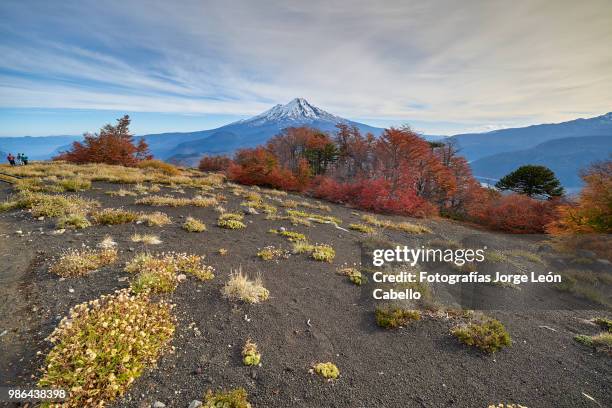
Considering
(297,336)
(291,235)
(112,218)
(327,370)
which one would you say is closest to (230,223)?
(291,235)

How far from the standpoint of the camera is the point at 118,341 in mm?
4328

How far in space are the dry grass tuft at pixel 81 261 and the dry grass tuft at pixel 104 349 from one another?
1.97 m

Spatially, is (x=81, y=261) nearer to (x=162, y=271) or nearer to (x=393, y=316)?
(x=162, y=271)

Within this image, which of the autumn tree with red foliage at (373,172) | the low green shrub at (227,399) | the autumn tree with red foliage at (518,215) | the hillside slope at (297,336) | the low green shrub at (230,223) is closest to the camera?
the low green shrub at (227,399)

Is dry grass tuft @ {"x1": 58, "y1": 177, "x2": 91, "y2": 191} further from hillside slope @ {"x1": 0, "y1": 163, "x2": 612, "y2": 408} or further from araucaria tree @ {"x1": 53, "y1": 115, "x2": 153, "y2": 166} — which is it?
araucaria tree @ {"x1": 53, "y1": 115, "x2": 153, "y2": 166}

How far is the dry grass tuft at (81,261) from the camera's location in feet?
21.7

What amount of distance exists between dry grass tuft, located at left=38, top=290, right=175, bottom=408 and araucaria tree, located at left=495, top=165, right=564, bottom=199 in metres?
58.7

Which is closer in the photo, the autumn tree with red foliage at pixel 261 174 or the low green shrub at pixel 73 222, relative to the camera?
the low green shrub at pixel 73 222

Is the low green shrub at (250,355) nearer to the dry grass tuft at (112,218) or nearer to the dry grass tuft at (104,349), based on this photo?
the dry grass tuft at (104,349)

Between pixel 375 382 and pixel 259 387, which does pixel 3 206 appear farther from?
pixel 375 382

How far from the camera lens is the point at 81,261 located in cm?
694

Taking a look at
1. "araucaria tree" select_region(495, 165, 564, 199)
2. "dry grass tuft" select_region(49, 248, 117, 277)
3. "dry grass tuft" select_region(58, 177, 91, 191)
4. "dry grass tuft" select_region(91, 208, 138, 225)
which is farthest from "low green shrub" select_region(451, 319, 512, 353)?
"araucaria tree" select_region(495, 165, 564, 199)

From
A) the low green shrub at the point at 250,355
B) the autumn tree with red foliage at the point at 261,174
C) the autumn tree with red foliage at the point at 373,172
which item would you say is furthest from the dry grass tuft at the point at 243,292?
the autumn tree with red foliage at the point at 261,174

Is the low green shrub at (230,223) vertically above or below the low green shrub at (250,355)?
above
